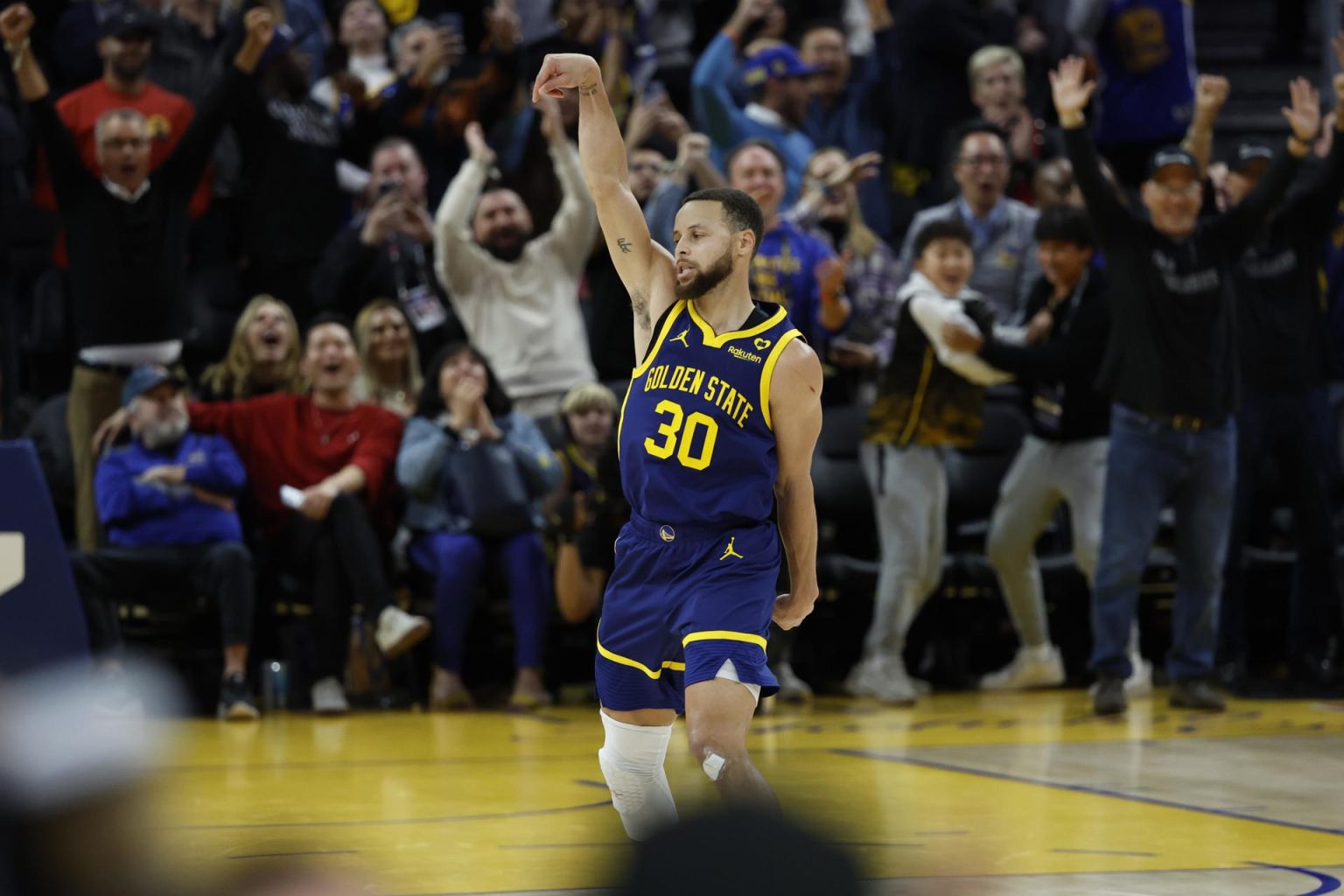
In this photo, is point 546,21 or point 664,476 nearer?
point 664,476

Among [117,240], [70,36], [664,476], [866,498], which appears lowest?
[866,498]

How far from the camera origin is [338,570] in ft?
32.5

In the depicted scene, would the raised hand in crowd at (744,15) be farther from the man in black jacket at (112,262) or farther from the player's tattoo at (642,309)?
the player's tattoo at (642,309)

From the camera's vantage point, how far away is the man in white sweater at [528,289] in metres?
10.9

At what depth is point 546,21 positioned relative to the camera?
1295cm

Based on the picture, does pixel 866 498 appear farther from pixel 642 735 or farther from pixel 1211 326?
pixel 642 735

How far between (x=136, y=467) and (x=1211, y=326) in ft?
18.1

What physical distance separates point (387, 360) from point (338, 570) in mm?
1446

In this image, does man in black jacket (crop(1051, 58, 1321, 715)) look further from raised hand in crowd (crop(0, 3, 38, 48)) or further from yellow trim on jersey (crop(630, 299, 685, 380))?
raised hand in crowd (crop(0, 3, 38, 48))

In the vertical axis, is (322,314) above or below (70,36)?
below

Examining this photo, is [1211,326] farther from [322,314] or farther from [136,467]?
[136,467]

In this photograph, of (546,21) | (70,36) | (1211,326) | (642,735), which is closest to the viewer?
(642,735)

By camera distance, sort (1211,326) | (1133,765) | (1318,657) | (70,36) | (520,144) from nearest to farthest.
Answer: (1133,765)
(1211,326)
(1318,657)
(70,36)
(520,144)

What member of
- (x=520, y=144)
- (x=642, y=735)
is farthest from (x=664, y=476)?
(x=520, y=144)
